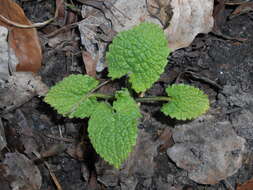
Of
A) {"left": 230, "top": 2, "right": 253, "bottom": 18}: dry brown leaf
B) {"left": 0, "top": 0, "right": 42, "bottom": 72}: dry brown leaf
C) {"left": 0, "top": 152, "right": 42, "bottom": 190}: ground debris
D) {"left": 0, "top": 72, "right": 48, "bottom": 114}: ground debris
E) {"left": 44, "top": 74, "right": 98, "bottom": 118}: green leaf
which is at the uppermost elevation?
{"left": 230, "top": 2, "right": 253, "bottom": 18}: dry brown leaf

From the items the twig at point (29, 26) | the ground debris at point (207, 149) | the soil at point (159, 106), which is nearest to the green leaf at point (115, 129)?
the soil at point (159, 106)

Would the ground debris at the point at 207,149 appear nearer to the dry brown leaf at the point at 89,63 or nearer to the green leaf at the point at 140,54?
the green leaf at the point at 140,54

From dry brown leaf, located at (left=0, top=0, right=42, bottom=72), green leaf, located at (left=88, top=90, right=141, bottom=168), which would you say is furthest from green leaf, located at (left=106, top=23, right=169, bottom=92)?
dry brown leaf, located at (left=0, top=0, right=42, bottom=72)

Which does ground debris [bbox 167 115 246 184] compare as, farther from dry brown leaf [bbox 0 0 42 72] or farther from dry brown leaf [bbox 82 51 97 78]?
dry brown leaf [bbox 0 0 42 72]

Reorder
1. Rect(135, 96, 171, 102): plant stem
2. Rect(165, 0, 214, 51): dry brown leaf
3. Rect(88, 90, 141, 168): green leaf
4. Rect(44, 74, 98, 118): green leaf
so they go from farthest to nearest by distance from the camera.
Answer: Rect(165, 0, 214, 51): dry brown leaf < Rect(135, 96, 171, 102): plant stem < Rect(44, 74, 98, 118): green leaf < Rect(88, 90, 141, 168): green leaf

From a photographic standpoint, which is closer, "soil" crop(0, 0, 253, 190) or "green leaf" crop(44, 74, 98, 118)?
"green leaf" crop(44, 74, 98, 118)
